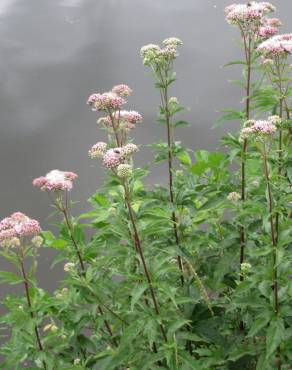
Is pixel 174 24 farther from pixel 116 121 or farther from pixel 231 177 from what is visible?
pixel 116 121

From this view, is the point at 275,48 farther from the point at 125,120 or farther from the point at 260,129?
the point at 125,120

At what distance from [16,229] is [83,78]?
4041 mm

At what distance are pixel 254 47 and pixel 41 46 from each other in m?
4.41

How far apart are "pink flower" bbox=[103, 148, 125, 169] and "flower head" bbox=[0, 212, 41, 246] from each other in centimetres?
41

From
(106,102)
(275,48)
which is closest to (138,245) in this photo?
(106,102)

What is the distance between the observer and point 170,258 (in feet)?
7.04

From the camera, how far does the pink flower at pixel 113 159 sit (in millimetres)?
1914

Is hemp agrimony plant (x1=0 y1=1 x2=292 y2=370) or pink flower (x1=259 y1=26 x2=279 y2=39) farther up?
pink flower (x1=259 y1=26 x2=279 y2=39)

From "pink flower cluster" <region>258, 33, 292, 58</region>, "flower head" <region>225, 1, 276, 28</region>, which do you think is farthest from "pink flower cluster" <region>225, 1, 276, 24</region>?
"pink flower cluster" <region>258, 33, 292, 58</region>

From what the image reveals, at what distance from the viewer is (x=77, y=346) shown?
241 centimetres

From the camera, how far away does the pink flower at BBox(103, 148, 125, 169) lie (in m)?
1.91

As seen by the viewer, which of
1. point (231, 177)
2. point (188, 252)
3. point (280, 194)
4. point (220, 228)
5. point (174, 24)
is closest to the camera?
point (280, 194)

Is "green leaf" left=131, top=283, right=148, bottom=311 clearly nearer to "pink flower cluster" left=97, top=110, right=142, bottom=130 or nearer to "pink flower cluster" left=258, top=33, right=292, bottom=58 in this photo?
"pink flower cluster" left=97, top=110, right=142, bottom=130

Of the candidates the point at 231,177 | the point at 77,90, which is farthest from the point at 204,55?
the point at 231,177
